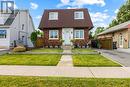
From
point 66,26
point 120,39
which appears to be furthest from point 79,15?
point 120,39

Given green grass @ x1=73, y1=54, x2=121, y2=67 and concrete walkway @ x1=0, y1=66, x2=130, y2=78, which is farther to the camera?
green grass @ x1=73, y1=54, x2=121, y2=67

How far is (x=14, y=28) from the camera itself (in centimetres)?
3175

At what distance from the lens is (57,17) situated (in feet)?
113

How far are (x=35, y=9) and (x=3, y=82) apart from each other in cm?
3337

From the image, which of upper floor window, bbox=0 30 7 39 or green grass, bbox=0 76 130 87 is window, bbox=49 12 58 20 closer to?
upper floor window, bbox=0 30 7 39

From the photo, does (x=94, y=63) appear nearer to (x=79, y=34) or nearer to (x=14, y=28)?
(x=79, y=34)

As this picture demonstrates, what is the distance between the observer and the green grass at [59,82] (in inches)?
322

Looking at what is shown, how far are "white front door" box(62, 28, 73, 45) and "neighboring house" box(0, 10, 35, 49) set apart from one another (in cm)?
650

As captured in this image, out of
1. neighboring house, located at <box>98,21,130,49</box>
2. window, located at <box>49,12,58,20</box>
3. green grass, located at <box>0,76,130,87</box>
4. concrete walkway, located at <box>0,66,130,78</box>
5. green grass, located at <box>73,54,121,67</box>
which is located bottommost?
green grass, located at <box>0,76,130,87</box>

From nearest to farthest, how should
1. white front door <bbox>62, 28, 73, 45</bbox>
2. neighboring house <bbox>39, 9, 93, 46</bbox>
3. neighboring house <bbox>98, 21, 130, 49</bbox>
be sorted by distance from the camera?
1. neighboring house <bbox>98, 21, 130, 49</bbox>
2. neighboring house <bbox>39, 9, 93, 46</bbox>
3. white front door <bbox>62, 28, 73, 45</bbox>

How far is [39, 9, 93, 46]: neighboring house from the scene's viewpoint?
1312 inches

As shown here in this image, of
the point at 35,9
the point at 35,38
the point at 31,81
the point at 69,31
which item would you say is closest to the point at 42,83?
the point at 31,81

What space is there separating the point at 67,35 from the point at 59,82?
83.7ft

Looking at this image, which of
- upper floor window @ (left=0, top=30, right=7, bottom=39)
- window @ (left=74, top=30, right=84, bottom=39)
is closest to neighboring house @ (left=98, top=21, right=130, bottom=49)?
window @ (left=74, top=30, right=84, bottom=39)
